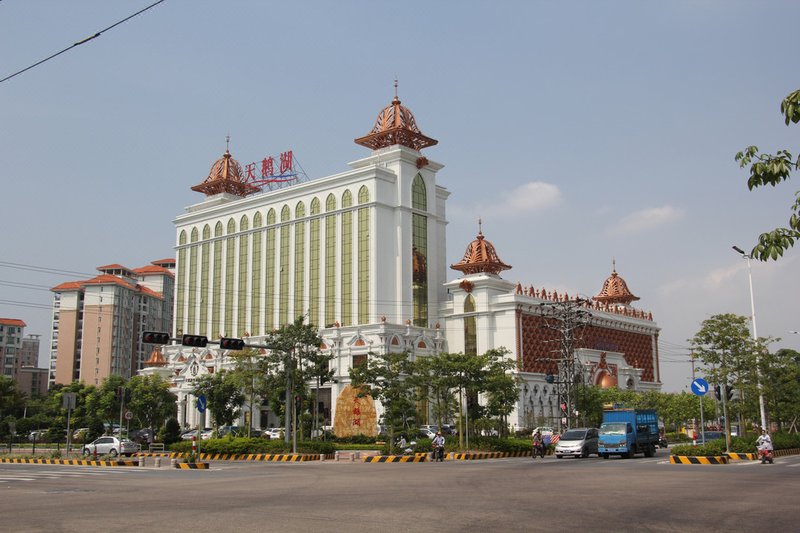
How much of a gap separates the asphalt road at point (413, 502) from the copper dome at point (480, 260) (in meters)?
56.0

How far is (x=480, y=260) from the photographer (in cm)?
8319

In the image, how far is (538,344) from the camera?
81.6 metres

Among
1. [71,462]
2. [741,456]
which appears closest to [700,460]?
[741,456]

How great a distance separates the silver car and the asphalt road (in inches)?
523

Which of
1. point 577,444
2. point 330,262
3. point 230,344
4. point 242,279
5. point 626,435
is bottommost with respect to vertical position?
point 577,444

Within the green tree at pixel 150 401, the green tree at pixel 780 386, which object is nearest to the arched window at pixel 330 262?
the green tree at pixel 150 401

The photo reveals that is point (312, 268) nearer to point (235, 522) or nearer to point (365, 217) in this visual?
point (365, 217)

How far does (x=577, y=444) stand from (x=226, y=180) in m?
69.5

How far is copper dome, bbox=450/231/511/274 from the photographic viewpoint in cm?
8300

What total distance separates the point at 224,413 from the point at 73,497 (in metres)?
47.4

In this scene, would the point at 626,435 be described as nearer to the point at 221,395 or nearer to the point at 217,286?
the point at 221,395

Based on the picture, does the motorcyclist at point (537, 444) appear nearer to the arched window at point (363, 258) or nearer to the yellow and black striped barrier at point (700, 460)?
the yellow and black striped barrier at point (700, 460)

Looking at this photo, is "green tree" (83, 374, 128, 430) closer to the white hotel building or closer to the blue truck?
the white hotel building

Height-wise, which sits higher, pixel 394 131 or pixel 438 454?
pixel 394 131
